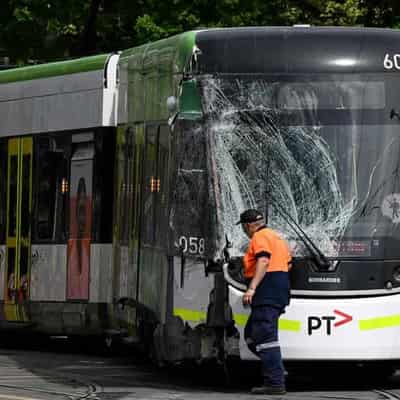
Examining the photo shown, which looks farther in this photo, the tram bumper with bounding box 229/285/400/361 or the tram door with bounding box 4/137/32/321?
the tram door with bounding box 4/137/32/321

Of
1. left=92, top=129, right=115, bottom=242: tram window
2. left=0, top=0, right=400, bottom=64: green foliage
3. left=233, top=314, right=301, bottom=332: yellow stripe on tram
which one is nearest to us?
left=233, top=314, right=301, bottom=332: yellow stripe on tram

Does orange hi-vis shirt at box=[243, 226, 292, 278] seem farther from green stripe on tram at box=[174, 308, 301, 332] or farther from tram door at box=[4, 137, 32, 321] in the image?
tram door at box=[4, 137, 32, 321]

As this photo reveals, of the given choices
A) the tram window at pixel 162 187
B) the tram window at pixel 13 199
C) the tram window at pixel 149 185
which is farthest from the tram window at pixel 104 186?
the tram window at pixel 162 187

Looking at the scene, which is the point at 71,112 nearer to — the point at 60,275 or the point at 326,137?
the point at 60,275

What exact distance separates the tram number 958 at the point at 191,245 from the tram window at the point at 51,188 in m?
4.96

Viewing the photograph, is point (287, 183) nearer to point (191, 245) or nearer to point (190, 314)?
point (191, 245)

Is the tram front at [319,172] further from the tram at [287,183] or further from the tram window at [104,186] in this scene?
the tram window at [104,186]

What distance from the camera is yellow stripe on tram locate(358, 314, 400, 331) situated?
14070 millimetres

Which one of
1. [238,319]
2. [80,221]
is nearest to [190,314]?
[238,319]

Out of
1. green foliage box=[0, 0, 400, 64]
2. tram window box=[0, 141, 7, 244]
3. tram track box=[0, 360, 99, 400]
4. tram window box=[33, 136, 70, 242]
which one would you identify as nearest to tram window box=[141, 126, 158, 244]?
tram track box=[0, 360, 99, 400]

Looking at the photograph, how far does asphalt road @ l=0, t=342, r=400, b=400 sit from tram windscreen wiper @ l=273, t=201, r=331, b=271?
1044mm

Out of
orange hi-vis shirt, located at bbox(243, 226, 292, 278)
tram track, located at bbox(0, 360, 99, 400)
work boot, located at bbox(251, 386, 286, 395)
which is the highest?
orange hi-vis shirt, located at bbox(243, 226, 292, 278)

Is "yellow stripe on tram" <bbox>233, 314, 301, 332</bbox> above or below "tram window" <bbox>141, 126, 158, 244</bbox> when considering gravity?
below

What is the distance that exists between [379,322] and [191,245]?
1666 millimetres
